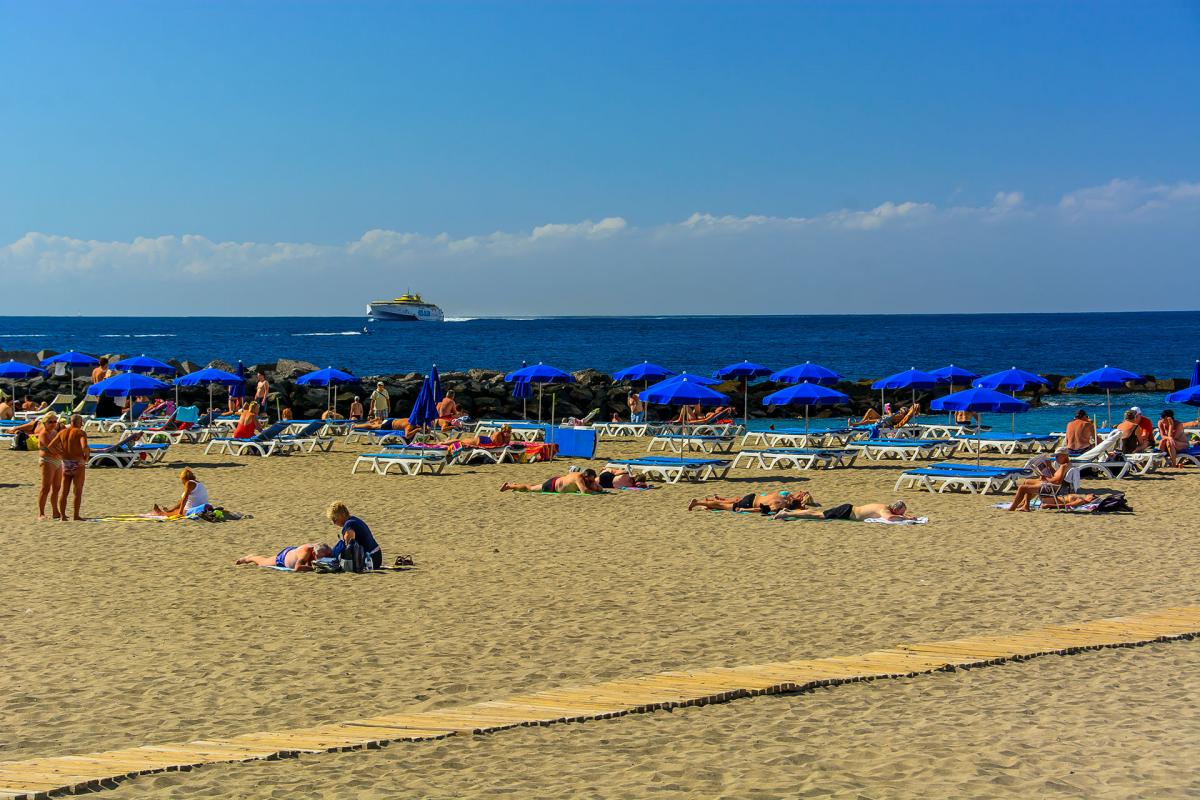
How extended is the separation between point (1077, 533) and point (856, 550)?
3011 millimetres

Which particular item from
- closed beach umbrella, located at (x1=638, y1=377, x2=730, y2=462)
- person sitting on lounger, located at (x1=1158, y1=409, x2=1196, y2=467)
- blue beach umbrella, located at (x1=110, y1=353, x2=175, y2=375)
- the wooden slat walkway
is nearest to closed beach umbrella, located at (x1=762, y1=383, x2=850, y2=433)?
closed beach umbrella, located at (x1=638, y1=377, x2=730, y2=462)

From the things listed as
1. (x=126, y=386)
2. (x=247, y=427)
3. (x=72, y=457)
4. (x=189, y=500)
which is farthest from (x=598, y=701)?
(x=126, y=386)

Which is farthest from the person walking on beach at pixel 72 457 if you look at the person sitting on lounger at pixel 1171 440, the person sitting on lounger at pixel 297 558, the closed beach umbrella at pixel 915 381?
the closed beach umbrella at pixel 915 381

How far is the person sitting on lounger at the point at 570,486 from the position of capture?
17312 mm

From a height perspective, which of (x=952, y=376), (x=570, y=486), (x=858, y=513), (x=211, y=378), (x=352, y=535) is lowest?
(x=570, y=486)

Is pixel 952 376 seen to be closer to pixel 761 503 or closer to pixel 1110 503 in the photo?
pixel 1110 503

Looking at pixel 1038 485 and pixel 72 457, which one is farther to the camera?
pixel 1038 485

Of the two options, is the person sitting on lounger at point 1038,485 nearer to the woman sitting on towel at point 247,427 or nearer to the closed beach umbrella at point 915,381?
the closed beach umbrella at point 915,381

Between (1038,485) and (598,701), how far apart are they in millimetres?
10559

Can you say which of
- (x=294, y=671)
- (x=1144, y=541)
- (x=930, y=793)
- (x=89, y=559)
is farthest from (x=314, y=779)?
(x=1144, y=541)

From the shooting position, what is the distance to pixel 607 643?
26.6 ft

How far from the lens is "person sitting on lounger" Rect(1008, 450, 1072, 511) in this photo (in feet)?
50.6

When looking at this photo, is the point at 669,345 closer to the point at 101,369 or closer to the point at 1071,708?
the point at 101,369

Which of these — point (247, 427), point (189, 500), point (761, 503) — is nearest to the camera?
point (189, 500)
